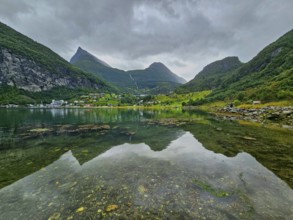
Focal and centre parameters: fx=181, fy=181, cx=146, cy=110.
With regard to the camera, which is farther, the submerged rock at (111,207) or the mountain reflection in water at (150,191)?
the submerged rock at (111,207)

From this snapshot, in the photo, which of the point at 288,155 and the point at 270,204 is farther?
the point at 288,155

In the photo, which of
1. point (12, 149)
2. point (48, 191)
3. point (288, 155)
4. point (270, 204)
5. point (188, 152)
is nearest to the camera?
point (270, 204)

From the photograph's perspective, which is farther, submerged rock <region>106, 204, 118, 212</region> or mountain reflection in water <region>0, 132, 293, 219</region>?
submerged rock <region>106, 204, 118, 212</region>

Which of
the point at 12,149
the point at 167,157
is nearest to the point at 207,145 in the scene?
the point at 167,157

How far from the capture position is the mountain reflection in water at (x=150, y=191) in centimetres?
902

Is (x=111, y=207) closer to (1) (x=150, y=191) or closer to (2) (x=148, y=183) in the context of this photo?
(1) (x=150, y=191)

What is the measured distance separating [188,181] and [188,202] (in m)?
2.93

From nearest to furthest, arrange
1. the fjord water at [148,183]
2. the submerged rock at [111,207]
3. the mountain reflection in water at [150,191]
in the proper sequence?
the mountain reflection in water at [150,191] < the fjord water at [148,183] < the submerged rock at [111,207]

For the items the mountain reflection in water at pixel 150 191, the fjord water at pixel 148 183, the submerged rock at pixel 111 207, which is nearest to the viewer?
the mountain reflection in water at pixel 150 191

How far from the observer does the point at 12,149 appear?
22688 millimetres

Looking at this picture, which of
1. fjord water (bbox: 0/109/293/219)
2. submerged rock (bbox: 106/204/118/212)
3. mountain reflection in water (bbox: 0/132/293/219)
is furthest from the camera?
submerged rock (bbox: 106/204/118/212)

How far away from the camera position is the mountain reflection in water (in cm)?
902

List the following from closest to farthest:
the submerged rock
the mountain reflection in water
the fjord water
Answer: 1. the mountain reflection in water
2. the fjord water
3. the submerged rock

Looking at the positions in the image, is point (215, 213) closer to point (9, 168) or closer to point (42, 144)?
point (9, 168)
